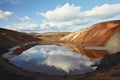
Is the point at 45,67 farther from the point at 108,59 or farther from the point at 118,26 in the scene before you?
the point at 118,26

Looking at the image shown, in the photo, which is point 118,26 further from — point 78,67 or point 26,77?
point 26,77

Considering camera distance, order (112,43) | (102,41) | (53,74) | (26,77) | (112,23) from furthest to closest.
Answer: (112,23)
(102,41)
(112,43)
(53,74)
(26,77)

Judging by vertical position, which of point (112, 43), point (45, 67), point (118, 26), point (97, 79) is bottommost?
point (97, 79)

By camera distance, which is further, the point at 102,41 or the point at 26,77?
the point at 102,41

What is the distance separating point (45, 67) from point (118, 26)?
48212 mm

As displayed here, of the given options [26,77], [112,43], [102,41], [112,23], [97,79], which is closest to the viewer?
[97,79]

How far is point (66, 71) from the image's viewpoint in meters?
26.2

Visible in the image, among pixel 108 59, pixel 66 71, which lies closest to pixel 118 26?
pixel 108 59

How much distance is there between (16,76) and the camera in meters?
23.0

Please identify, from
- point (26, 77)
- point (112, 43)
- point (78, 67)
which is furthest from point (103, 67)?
→ point (112, 43)

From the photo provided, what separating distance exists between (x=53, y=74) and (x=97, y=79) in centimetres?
628

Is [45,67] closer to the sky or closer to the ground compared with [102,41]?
closer to the ground

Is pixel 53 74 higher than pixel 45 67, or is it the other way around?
pixel 45 67

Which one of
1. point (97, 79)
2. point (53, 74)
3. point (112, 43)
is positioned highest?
point (112, 43)
